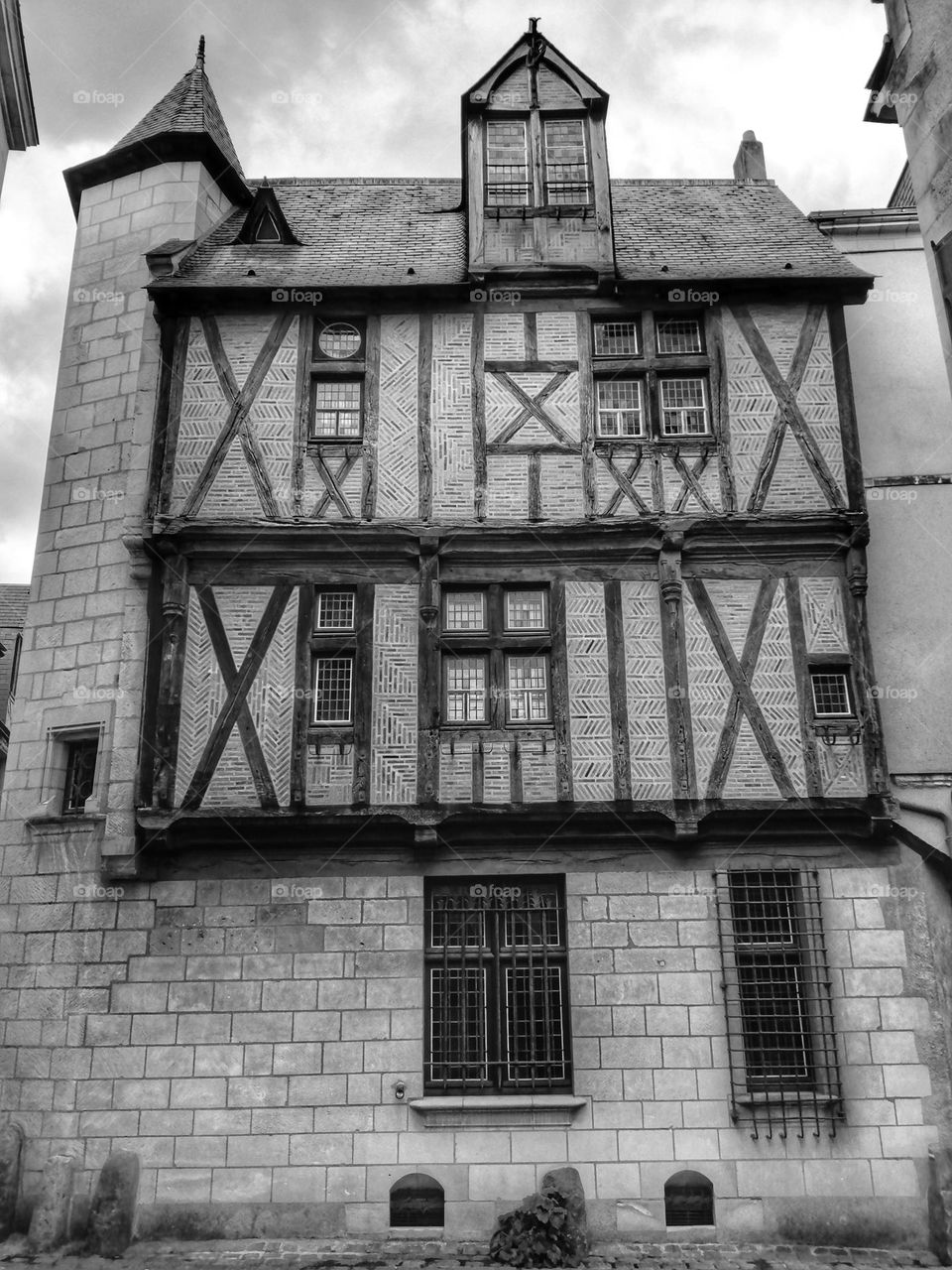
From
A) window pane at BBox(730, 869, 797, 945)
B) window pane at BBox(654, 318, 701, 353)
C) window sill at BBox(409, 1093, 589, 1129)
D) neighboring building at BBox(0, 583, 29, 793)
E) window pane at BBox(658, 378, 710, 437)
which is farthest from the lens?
neighboring building at BBox(0, 583, 29, 793)

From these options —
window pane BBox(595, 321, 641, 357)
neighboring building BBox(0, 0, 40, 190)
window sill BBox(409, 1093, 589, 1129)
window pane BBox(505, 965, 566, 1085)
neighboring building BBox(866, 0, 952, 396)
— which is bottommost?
window sill BBox(409, 1093, 589, 1129)

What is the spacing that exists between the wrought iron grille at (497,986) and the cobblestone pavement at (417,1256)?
1397 millimetres

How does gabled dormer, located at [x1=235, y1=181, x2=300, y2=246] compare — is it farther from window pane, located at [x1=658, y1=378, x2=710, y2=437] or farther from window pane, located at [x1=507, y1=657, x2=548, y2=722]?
window pane, located at [x1=507, y1=657, x2=548, y2=722]

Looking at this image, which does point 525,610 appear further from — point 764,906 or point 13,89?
point 13,89

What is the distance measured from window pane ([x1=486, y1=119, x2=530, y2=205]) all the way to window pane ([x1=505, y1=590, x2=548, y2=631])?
15.5 ft

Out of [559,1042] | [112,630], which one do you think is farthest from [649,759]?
[112,630]

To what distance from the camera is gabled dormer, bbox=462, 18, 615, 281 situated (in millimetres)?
12789

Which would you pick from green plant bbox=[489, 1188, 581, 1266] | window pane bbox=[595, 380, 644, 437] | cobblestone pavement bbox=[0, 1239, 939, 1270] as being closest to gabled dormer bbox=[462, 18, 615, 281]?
window pane bbox=[595, 380, 644, 437]

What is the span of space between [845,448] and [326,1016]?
7907 millimetres

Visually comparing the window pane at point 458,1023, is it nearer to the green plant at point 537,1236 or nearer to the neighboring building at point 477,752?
the neighboring building at point 477,752

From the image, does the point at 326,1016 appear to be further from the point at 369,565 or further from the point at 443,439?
A: the point at 443,439

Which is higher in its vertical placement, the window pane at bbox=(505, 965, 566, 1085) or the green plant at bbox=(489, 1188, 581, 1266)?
the window pane at bbox=(505, 965, 566, 1085)

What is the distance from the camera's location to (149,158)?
1382 centimetres

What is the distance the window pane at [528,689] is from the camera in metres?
11.4
